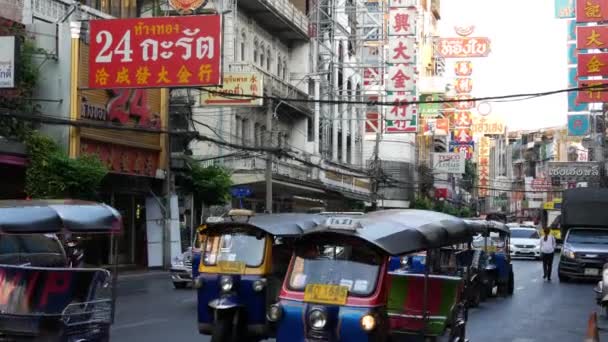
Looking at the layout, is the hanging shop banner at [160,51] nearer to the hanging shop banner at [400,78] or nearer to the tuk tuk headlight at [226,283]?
the tuk tuk headlight at [226,283]

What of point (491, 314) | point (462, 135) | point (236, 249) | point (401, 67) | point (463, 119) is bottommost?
point (491, 314)

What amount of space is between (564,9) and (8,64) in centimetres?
2925

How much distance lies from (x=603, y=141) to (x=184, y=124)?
136 feet

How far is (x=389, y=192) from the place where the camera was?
271 ft

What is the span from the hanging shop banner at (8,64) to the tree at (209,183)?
11563 millimetres

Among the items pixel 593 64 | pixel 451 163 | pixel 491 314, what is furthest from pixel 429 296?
pixel 451 163

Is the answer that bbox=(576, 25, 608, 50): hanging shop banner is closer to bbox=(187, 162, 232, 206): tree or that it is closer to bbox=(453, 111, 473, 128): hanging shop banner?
bbox=(187, 162, 232, 206): tree

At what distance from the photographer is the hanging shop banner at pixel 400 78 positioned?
46.0 metres

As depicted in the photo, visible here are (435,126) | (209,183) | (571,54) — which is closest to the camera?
(209,183)

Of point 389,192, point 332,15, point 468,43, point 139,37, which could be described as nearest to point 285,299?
point 139,37

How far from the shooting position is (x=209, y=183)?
1389 inches

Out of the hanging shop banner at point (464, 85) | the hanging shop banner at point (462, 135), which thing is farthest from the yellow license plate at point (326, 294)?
the hanging shop banner at point (462, 135)

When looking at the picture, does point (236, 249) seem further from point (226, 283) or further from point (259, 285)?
point (259, 285)

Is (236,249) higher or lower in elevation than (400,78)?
lower
